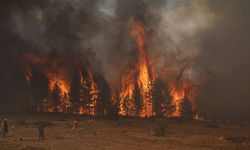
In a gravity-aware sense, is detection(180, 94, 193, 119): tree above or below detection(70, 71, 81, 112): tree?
below

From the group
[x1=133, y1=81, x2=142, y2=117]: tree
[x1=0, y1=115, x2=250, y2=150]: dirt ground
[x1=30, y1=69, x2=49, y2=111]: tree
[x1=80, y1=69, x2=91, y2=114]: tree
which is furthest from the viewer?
[x1=133, y1=81, x2=142, y2=117]: tree

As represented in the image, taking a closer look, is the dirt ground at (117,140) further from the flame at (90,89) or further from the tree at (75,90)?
the flame at (90,89)

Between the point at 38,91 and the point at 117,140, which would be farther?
the point at 38,91

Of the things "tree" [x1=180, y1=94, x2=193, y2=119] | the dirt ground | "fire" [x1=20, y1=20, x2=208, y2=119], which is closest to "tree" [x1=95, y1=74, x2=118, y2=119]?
"fire" [x1=20, y1=20, x2=208, y2=119]

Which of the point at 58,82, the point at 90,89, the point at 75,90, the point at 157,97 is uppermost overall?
the point at 58,82

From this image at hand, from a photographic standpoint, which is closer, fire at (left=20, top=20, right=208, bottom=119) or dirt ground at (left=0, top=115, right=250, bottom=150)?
dirt ground at (left=0, top=115, right=250, bottom=150)

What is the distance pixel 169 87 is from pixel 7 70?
46840 mm

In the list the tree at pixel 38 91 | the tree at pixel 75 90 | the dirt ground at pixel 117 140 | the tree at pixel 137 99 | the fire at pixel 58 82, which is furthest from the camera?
the fire at pixel 58 82

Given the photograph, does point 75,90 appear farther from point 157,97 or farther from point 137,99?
point 157,97

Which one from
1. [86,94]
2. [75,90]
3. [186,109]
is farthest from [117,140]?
[186,109]

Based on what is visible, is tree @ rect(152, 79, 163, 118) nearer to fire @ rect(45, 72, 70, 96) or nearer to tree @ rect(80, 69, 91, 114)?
tree @ rect(80, 69, 91, 114)

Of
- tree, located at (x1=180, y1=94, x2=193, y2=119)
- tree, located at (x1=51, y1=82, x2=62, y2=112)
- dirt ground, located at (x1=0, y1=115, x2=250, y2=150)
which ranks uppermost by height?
tree, located at (x1=51, y1=82, x2=62, y2=112)

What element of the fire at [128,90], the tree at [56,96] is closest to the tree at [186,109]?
the fire at [128,90]

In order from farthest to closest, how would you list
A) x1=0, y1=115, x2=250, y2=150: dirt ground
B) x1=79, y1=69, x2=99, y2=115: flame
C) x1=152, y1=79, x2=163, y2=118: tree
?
1. x1=79, y1=69, x2=99, y2=115: flame
2. x1=152, y1=79, x2=163, y2=118: tree
3. x1=0, y1=115, x2=250, y2=150: dirt ground
